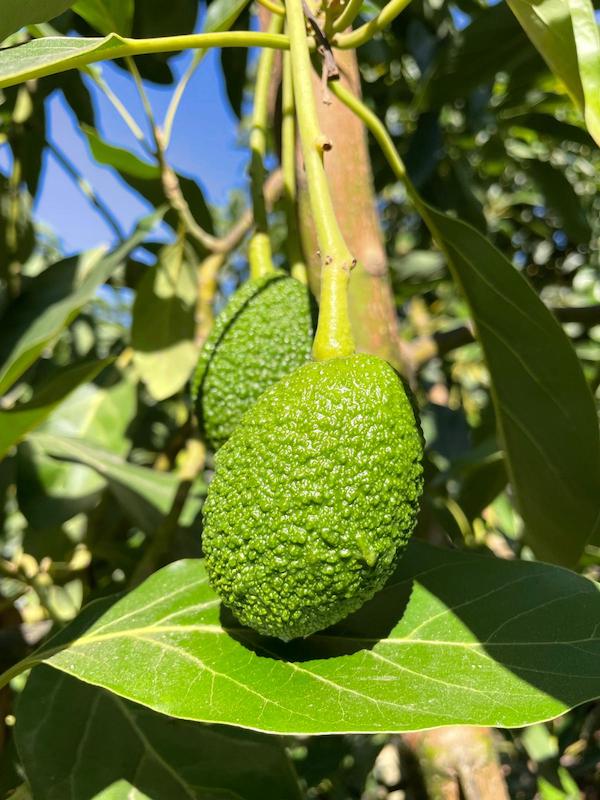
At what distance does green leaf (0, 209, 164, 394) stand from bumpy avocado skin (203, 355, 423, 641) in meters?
0.62

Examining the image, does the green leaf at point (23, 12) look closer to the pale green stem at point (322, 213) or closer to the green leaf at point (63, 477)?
the pale green stem at point (322, 213)

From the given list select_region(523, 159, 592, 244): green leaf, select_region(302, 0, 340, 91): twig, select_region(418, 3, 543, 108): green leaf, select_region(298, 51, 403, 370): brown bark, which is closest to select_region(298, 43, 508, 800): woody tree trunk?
select_region(298, 51, 403, 370): brown bark

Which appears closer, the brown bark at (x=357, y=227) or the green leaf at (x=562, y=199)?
the brown bark at (x=357, y=227)

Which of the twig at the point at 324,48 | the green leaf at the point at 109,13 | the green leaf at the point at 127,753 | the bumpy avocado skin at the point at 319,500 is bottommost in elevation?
the green leaf at the point at 127,753

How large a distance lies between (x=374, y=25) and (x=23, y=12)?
0.33m

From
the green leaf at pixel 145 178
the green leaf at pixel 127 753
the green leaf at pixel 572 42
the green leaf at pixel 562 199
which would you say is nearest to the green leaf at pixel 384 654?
the green leaf at pixel 127 753

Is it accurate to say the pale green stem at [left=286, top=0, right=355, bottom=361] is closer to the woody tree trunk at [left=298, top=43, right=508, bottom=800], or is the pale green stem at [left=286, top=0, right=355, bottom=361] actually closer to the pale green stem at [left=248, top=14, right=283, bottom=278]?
the woody tree trunk at [left=298, top=43, right=508, bottom=800]

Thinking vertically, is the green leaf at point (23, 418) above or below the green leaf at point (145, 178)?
below

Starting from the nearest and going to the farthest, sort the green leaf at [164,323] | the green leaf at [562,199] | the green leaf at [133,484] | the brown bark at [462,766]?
the brown bark at [462,766] < the green leaf at [133,484] < the green leaf at [164,323] < the green leaf at [562,199]

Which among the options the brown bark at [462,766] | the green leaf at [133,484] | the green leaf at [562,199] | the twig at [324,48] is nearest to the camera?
the twig at [324,48]

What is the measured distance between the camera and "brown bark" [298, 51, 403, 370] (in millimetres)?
892

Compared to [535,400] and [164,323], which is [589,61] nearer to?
[535,400]

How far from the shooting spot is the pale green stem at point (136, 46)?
0.58 m

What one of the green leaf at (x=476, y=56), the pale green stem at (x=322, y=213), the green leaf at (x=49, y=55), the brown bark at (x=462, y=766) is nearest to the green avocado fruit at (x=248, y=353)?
the pale green stem at (x=322, y=213)
